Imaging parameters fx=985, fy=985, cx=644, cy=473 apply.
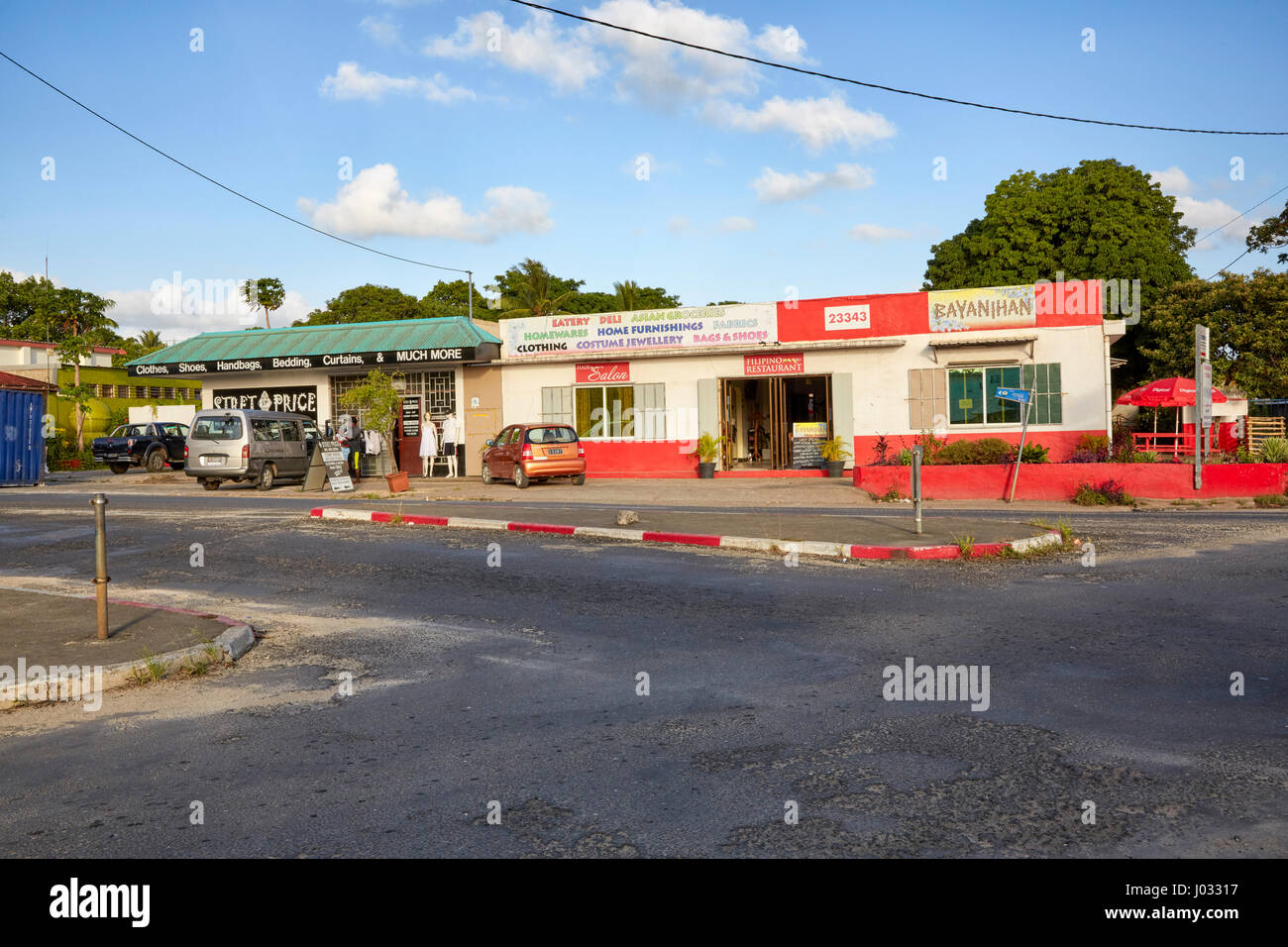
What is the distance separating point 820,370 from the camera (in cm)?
2692

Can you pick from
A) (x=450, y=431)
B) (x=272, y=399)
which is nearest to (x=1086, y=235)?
(x=450, y=431)

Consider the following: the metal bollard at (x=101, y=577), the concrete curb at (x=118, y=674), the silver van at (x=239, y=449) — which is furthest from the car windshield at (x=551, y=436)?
the metal bollard at (x=101, y=577)

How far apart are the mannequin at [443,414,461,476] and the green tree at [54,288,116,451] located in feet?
63.4

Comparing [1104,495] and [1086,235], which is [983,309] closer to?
[1104,495]

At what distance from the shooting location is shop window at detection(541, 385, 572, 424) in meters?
29.6

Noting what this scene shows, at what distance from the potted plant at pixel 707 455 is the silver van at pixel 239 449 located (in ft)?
35.5

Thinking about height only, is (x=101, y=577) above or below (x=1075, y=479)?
above

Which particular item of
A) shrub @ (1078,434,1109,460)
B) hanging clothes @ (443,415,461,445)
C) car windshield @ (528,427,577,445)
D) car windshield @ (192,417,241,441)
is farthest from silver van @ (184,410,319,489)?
shrub @ (1078,434,1109,460)

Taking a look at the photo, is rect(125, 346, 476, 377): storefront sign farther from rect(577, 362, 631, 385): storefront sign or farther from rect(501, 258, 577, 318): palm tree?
rect(501, 258, 577, 318): palm tree

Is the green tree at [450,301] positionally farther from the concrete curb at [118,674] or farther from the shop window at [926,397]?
the concrete curb at [118,674]

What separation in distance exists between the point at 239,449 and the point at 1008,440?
764 inches
